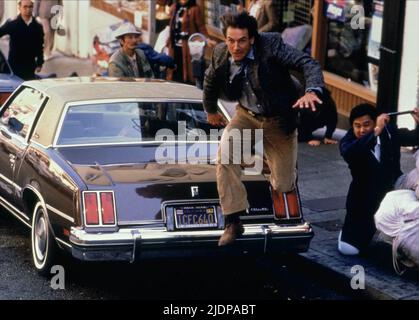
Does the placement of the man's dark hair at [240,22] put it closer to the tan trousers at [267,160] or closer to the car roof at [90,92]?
the tan trousers at [267,160]

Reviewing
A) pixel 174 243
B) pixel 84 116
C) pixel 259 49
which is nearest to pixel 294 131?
pixel 259 49

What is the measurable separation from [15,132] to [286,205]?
Answer: 2.61 metres

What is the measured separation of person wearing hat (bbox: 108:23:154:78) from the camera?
10.8 meters

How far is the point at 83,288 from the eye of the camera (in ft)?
24.9

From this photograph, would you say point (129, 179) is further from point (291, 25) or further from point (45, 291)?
point (291, 25)

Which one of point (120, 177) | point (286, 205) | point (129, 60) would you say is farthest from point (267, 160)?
point (129, 60)

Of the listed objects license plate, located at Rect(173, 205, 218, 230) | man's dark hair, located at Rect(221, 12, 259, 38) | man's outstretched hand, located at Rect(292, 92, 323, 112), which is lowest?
license plate, located at Rect(173, 205, 218, 230)

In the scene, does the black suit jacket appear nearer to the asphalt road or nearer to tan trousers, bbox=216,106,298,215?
the asphalt road

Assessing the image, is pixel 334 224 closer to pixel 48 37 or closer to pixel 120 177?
pixel 120 177

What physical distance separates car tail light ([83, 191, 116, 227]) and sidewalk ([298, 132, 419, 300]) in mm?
1836

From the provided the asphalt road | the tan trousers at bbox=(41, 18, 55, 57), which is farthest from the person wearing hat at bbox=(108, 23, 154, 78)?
the tan trousers at bbox=(41, 18, 55, 57)

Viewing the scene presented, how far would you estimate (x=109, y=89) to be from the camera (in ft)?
28.0

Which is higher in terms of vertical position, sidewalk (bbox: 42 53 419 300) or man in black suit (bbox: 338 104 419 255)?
Answer: man in black suit (bbox: 338 104 419 255)

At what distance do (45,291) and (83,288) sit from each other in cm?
29
